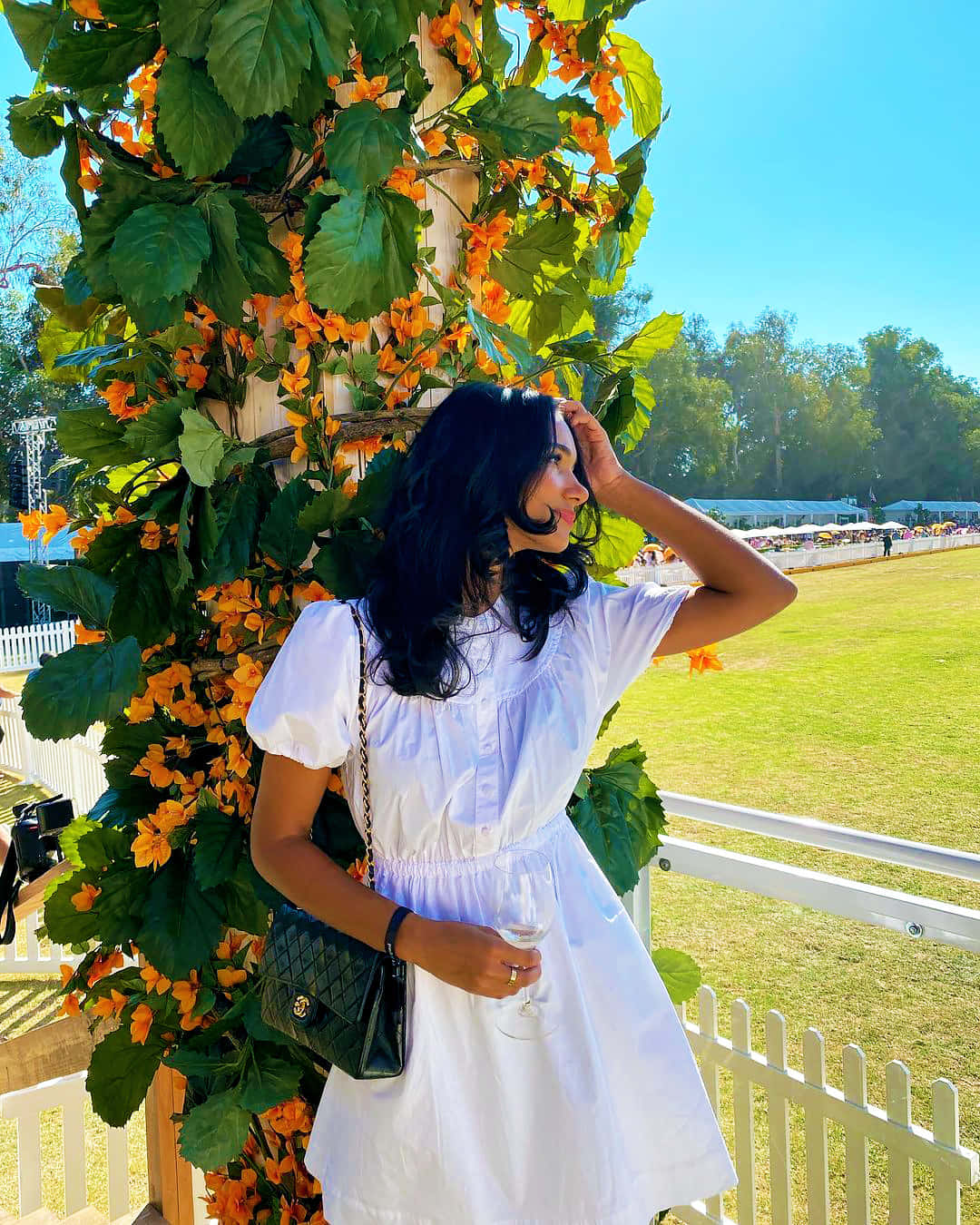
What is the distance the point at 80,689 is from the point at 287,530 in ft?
1.08

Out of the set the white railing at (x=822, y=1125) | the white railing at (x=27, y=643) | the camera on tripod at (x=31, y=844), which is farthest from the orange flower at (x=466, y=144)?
the white railing at (x=27, y=643)

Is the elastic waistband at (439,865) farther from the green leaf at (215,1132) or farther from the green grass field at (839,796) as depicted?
the green grass field at (839,796)

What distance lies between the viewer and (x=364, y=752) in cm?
112

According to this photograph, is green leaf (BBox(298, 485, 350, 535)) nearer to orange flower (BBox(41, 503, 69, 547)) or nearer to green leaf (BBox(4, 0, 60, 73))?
orange flower (BBox(41, 503, 69, 547))

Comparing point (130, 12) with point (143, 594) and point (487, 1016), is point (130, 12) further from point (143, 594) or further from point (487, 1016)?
point (487, 1016)

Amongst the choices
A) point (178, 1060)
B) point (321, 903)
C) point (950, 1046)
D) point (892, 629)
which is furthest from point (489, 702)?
point (892, 629)

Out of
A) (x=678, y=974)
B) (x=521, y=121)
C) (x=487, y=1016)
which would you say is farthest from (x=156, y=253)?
(x=678, y=974)

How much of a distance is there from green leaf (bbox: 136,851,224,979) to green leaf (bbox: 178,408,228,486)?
1.86ft

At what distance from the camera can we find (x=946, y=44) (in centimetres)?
11475

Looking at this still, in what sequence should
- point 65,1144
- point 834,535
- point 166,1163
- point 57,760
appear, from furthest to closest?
point 834,535, point 57,760, point 65,1144, point 166,1163

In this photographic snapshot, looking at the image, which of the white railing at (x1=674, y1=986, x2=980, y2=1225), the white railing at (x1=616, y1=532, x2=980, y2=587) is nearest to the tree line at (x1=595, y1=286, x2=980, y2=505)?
the white railing at (x1=616, y1=532, x2=980, y2=587)

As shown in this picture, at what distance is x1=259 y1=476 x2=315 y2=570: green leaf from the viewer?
1.29 metres

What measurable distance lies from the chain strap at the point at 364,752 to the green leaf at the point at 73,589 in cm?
41

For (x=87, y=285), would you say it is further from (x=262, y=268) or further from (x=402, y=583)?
(x=402, y=583)
